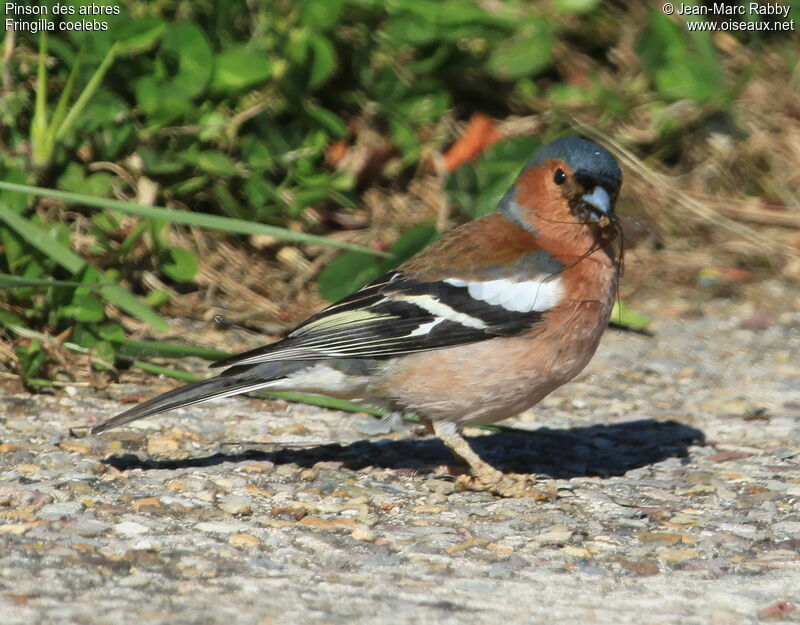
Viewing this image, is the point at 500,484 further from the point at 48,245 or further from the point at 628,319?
the point at 48,245

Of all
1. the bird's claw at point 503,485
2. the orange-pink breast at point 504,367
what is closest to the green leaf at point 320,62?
the orange-pink breast at point 504,367

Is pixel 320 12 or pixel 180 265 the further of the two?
pixel 320 12

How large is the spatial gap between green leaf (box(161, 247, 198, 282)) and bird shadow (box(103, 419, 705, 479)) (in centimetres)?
132

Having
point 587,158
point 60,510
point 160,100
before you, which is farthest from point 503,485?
point 160,100

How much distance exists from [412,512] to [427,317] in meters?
0.70

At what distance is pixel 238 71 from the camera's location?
18.7 feet

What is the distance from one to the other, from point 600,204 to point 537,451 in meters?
1.04

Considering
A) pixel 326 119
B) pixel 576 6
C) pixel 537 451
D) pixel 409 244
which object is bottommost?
pixel 537 451

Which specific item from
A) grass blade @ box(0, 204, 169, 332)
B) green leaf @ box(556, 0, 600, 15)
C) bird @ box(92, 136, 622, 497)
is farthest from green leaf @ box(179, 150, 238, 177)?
green leaf @ box(556, 0, 600, 15)

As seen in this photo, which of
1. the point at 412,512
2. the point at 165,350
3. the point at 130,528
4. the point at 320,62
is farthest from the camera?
the point at 320,62

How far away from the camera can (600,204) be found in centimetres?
425

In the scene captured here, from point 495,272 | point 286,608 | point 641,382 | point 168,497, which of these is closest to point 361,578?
point 286,608

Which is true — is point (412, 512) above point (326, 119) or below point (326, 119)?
below

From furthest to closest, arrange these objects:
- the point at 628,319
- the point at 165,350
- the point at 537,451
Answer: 1. the point at 628,319
2. the point at 537,451
3. the point at 165,350
